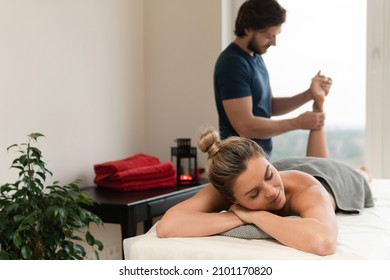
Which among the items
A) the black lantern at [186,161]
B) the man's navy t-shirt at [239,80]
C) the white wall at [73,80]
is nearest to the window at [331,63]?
the black lantern at [186,161]

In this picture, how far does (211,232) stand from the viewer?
132cm

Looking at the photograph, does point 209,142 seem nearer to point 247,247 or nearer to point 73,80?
point 247,247

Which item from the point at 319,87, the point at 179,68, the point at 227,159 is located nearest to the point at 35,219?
the point at 227,159

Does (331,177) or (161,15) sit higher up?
(161,15)

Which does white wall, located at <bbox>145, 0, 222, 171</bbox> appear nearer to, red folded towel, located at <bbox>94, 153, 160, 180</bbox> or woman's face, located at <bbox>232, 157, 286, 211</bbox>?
red folded towel, located at <bbox>94, 153, 160, 180</bbox>

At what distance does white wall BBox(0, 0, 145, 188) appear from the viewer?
7.04 feet

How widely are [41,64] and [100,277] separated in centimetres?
135

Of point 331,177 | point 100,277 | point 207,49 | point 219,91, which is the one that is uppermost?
point 207,49

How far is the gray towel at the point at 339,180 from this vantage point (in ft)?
5.24

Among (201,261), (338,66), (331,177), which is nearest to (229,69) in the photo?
(331,177)

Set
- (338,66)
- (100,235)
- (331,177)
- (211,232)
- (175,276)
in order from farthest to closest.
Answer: (338,66) → (100,235) → (331,177) → (211,232) → (175,276)

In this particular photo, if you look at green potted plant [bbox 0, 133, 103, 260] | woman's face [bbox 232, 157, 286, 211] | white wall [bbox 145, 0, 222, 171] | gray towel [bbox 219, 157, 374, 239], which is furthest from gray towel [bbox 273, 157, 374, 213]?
white wall [bbox 145, 0, 222, 171]

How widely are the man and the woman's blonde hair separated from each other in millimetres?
803

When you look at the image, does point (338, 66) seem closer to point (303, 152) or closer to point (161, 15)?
point (303, 152)
